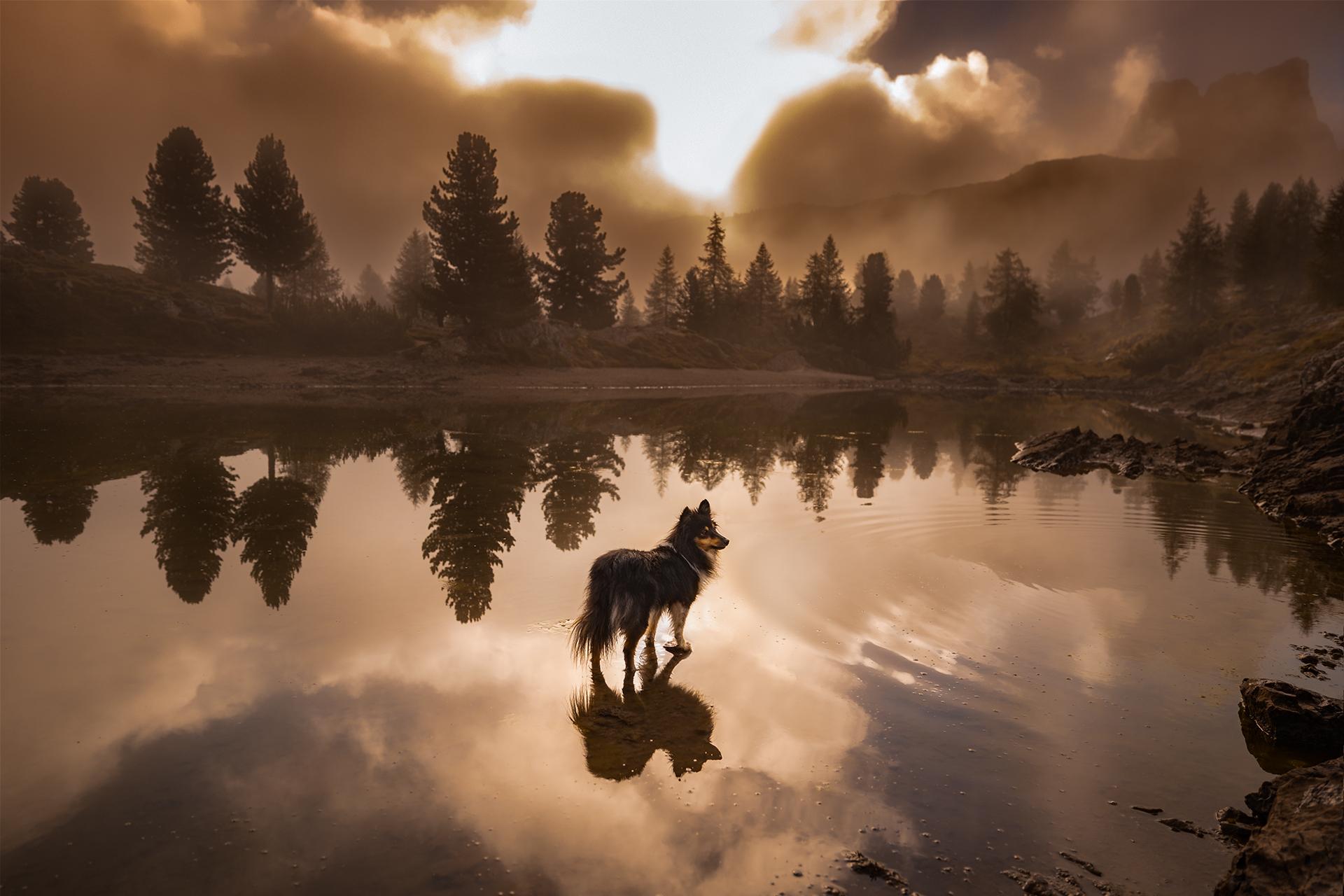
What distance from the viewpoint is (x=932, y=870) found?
451cm

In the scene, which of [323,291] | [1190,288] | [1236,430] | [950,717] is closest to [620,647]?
[950,717]

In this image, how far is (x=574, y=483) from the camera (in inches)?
678

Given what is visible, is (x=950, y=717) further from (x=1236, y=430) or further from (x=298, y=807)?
(x=1236, y=430)

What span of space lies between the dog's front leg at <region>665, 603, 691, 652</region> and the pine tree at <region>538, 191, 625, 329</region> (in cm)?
7680

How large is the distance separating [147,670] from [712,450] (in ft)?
60.4

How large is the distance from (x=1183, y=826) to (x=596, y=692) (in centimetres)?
493

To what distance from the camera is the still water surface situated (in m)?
4.65

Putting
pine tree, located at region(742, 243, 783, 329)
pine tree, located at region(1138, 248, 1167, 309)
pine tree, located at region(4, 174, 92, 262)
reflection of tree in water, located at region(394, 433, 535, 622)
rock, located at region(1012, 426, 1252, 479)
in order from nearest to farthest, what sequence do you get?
reflection of tree in water, located at region(394, 433, 535, 622), rock, located at region(1012, 426, 1252, 479), pine tree, located at region(4, 174, 92, 262), pine tree, located at region(742, 243, 783, 329), pine tree, located at region(1138, 248, 1167, 309)

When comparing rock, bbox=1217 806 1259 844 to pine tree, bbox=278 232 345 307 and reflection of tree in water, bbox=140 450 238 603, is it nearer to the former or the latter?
reflection of tree in water, bbox=140 450 238 603

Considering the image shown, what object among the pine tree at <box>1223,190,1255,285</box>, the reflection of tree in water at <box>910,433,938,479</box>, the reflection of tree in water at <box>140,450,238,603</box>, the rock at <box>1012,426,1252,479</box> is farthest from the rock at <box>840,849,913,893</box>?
the pine tree at <box>1223,190,1255,285</box>

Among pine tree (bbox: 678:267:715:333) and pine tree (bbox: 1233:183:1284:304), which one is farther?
pine tree (bbox: 1233:183:1284:304)

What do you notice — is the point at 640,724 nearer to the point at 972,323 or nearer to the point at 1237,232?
the point at 972,323

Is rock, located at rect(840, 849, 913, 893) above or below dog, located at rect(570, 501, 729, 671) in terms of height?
below

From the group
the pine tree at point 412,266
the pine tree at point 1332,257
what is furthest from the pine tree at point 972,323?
the pine tree at point 412,266
